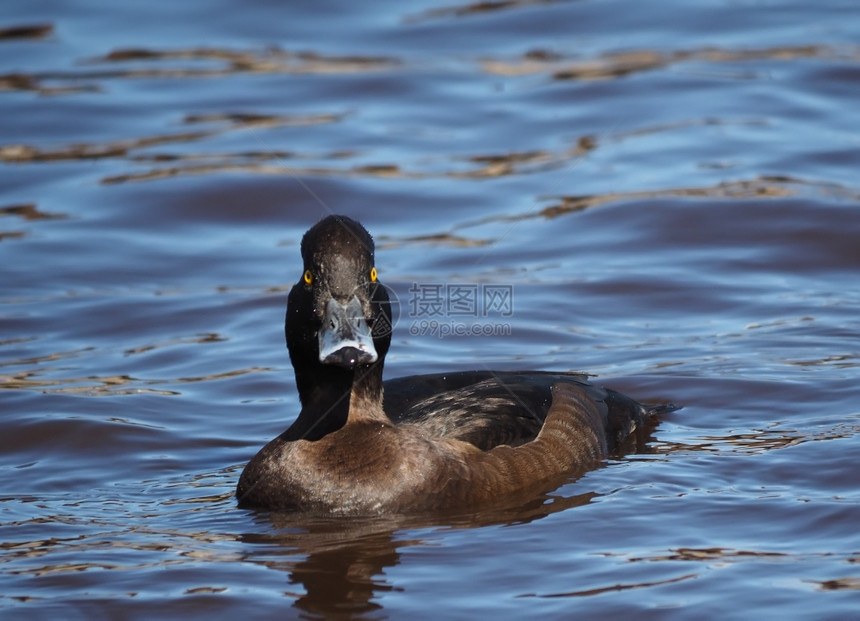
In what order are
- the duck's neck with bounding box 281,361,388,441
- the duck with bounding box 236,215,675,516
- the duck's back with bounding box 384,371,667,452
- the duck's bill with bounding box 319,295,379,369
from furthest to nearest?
the duck's back with bounding box 384,371,667,452
the duck's neck with bounding box 281,361,388,441
the duck with bounding box 236,215,675,516
the duck's bill with bounding box 319,295,379,369

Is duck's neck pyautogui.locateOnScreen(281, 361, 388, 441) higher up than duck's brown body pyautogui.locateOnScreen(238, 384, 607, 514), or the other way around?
duck's neck pyautogui.locateOnScreen(281, 361, 388, 441)

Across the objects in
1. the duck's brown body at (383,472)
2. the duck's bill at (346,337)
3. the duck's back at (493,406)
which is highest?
the duck's bill at (346,337)

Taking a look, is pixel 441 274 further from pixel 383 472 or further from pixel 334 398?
pixel 383 472

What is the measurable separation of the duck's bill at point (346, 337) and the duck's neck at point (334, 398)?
1.54 feet

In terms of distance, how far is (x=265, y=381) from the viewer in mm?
8938

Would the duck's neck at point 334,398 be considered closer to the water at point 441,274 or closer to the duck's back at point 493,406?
the duck's back at point 493,406

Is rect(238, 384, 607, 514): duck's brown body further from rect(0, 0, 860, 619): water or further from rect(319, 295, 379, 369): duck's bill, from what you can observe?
rect(319, 295, 379, 369): duck's bill

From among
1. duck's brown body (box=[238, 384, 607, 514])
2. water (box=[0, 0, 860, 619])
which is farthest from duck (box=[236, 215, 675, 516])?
water (box=[0, 0, 860, 619])

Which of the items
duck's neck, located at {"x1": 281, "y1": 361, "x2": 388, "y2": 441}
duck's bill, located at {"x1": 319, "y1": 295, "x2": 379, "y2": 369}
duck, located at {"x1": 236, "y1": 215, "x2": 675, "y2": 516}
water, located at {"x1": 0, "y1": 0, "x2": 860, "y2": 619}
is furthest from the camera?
duck's neck, located at {"x1": 281, "y1": 361, "x2": 388, "y2": 441}

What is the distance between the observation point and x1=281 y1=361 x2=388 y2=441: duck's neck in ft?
22.3

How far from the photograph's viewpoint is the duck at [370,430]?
650 cm

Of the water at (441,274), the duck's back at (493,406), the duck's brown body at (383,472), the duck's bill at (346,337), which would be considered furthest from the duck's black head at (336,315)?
the water at (441,274)

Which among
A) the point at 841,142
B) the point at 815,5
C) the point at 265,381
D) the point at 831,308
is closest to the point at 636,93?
the point at 841,142

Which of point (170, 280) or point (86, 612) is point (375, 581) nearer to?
point (86, 612)
